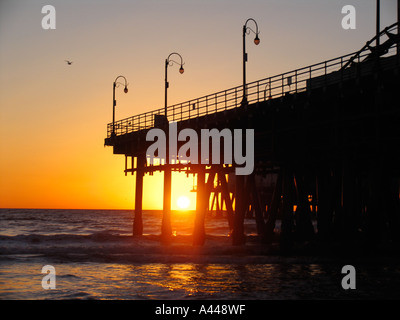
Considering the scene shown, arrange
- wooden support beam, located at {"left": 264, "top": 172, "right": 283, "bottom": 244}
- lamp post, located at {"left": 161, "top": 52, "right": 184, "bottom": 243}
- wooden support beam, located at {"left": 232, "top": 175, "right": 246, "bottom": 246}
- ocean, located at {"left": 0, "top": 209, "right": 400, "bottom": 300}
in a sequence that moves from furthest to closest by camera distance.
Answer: lamp post, located at {"left": 161, "top": 52, "right": 184, "bottom": 243}
wooden support beam, located at {"left": 232, "top": 175, "right": 246, "bottom": 246}
wooden support beam, located at {"left": 264, "top": 172, "right": 283, "bottom": 244}
ocean, located at {"left": 0, "top": 209, "right": 400, "bottom": 300}

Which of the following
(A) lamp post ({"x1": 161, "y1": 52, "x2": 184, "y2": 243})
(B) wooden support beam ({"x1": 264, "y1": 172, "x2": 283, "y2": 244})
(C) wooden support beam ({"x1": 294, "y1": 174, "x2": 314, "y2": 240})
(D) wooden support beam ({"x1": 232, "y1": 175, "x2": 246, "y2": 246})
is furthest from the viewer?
(A) lamp post ({"x1": 161, "y1": 52, "x2": 184, "y2": 243})

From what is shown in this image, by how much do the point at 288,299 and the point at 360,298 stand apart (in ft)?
6.17

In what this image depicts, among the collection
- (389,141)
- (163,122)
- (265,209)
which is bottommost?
(265,209)

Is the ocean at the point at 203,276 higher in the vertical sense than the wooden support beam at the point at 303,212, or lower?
lower

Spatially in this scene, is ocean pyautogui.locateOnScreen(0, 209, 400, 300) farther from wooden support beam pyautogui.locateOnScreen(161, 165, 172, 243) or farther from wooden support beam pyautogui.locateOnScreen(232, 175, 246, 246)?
wooden support beam pyautogui.locateOnScreen(161, 165, 172, 243)

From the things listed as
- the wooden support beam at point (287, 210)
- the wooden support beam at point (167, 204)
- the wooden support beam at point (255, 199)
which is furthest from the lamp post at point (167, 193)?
the wooden support beam at point (287, 210)

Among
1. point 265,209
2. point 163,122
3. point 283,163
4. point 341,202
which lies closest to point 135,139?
point 163,122

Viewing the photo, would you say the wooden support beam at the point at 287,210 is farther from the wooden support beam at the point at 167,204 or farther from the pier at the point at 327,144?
the wooden support beam at the point at 167,204

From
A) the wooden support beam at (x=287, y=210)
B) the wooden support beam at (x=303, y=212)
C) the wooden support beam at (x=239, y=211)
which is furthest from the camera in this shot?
the wooden support beam at (x=239, y=211)

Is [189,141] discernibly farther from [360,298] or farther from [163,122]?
[360,298]

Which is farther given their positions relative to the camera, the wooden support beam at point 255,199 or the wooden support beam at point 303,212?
the wooden support beam at point 255,199

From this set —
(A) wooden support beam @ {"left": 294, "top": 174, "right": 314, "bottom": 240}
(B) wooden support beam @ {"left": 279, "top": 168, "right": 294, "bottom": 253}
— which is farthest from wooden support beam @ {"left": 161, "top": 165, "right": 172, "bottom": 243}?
(B) wooden support beam @ {"left": 279, "top": 168, "right": 294, "bottom": 253}

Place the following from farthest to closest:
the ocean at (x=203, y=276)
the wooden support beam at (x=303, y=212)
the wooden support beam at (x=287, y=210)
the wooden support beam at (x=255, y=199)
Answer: the wooden support beam at (x=255, y=199), the wooden support beam at (x=303, y=212), the wooden support beam at (x=287, y=210), the ocean at (x=203, y=276)

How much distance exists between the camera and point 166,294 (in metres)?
14.7
